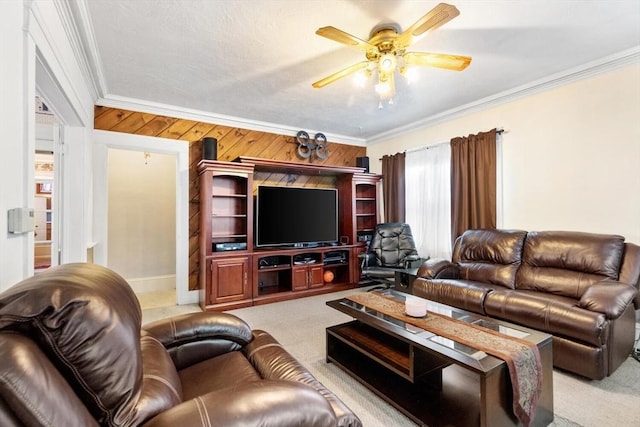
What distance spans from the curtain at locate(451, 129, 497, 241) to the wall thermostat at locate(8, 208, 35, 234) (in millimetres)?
4216

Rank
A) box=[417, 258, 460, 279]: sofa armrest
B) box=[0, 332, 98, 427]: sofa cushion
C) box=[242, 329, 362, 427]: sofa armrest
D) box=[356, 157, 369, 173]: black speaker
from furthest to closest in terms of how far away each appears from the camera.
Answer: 1. box=[356, 157, 369, 173]: black speaker
2. box=[417, 258, 460, 279]: sofa armrest
3. box=[242, 329, 362, 427]: sofa armrest
4. box=[0, 332, 98, 427]: sofa cushion

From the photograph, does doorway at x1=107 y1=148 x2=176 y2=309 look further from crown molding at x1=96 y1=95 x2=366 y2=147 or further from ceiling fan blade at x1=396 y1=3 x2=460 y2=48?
ceiling fan blade at x1=396 y1=3 x2=460 y2=48

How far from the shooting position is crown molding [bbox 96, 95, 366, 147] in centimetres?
362

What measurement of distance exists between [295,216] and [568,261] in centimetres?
323

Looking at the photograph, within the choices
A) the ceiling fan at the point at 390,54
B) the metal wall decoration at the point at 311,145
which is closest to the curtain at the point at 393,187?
the metal wall decoration at the point at 311,145

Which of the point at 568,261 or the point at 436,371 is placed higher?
the point at 568,261

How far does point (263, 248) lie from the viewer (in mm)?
A: 4410

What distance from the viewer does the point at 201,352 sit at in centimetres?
169

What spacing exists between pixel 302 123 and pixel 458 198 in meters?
2.53

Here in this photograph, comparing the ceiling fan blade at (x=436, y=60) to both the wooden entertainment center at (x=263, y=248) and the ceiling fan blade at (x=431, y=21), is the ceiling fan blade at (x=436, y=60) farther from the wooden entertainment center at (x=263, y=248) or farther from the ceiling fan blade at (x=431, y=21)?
the wooden entertainment center at (x=263, y=248)

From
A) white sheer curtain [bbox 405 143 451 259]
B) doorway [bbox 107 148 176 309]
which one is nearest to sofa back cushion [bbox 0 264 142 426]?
doorway [bbox 107 148 176 309]

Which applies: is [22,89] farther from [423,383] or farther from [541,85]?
[541,85]

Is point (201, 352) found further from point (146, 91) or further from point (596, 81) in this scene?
point (596, 81)

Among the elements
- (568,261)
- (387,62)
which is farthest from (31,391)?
(568,261)
